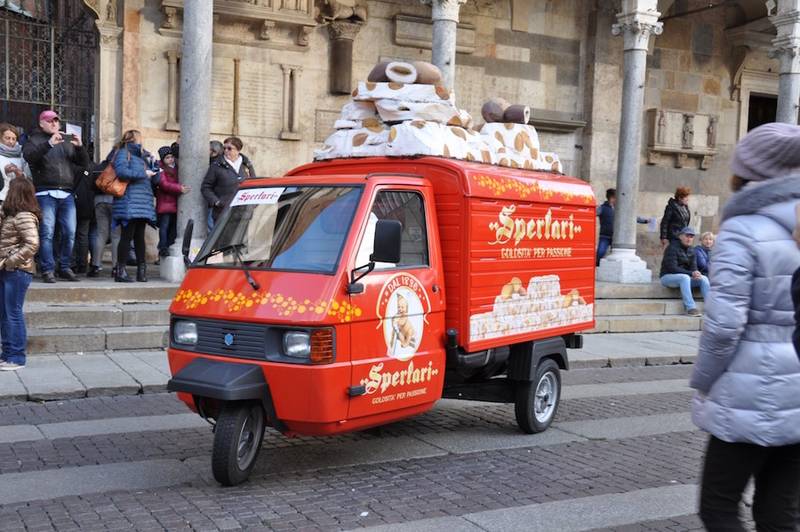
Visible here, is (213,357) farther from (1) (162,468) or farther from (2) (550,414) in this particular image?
(2) (550,414)

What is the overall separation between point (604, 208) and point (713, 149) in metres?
4.64

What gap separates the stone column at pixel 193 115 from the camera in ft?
38.5

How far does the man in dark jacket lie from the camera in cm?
1483

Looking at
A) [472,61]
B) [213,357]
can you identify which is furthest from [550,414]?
[472,61]

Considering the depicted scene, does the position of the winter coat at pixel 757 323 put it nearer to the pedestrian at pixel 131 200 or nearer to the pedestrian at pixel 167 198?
the pedestrian at pixel 131 200

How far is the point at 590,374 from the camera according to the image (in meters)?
10.5

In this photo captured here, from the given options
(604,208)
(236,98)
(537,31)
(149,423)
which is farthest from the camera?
(537,31)

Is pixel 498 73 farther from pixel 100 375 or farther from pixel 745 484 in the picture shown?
pixel 745 484

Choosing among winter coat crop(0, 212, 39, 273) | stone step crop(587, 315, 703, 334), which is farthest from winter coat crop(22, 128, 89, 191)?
stone step crop(587, 315, 703, 334)

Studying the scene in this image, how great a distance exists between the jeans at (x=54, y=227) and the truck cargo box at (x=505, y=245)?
5124 millimetres

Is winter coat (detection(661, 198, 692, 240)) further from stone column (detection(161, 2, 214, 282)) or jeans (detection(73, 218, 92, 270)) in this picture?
jeans (detection(73, 218, 92, 270))

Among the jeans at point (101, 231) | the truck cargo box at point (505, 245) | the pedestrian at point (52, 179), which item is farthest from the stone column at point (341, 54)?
the truck cargo box at point (505, 245)

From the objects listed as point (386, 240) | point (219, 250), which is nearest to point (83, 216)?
point (219, 250)

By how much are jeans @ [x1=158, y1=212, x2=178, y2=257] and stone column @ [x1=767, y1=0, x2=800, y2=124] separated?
11.5 m
